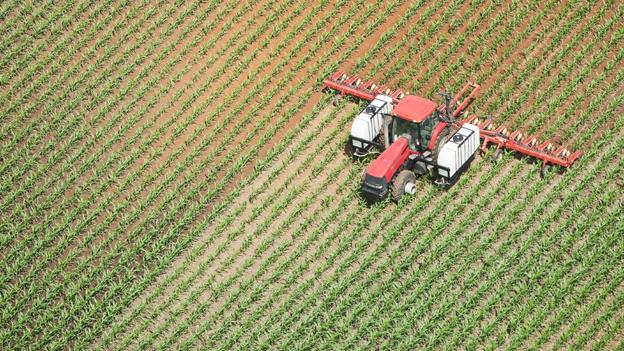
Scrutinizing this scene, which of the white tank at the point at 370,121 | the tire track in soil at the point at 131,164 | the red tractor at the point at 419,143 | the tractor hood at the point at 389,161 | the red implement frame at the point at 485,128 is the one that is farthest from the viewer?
the tire track in soil at the point at 131,164

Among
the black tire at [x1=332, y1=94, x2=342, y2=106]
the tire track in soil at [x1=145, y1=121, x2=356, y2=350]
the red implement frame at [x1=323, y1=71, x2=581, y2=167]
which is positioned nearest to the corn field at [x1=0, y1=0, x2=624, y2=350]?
the tire track in soil at [x1=145, y1=121, x2=356, y2=350]

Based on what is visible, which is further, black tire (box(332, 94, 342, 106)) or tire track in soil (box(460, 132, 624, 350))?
black tire (box(332, 94, 342, 106))

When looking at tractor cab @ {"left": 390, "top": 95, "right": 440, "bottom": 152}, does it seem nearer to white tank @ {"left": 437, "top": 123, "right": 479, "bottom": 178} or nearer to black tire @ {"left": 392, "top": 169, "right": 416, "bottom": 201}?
white tank @ {"left": 437, "top": 123, "right": 479, "bottom": 178}

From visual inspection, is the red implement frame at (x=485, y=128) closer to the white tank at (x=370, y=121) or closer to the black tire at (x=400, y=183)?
the white tank at (x=370, y=121)

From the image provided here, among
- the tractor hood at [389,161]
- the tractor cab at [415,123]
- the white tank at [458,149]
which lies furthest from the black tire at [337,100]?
the white tank at [458,149]

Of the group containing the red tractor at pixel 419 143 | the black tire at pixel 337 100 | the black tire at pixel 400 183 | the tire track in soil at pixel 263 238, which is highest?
the black tire at pixel 337 100

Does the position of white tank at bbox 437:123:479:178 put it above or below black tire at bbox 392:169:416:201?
above
